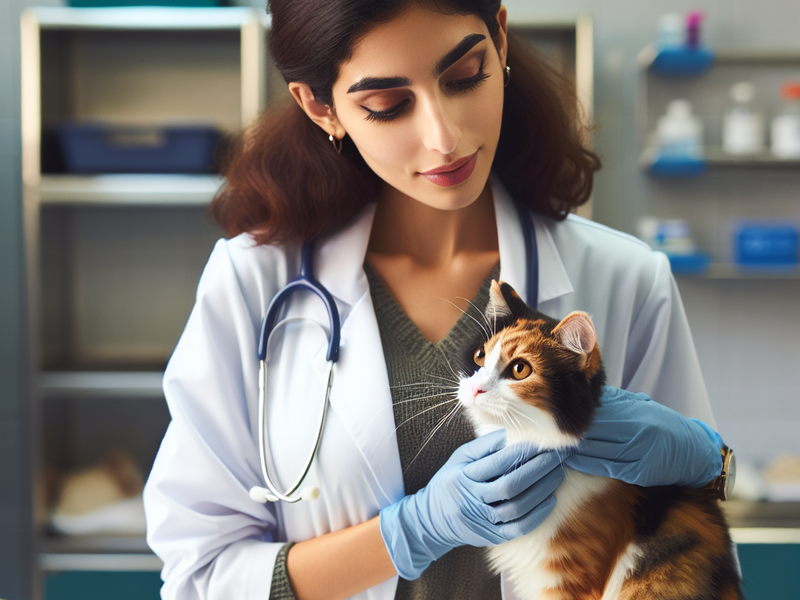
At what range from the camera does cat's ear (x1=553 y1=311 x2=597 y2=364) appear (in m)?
0.55

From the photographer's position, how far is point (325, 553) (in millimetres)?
792

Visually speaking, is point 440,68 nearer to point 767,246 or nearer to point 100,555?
point 767,246

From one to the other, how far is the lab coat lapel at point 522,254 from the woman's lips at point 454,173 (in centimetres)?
16

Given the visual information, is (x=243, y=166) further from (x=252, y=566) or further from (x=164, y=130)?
(x=164, y=130)

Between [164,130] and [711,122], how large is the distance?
1.90 metres

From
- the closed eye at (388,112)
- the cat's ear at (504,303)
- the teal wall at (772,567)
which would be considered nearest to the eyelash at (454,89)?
the closed eye at (388,112)

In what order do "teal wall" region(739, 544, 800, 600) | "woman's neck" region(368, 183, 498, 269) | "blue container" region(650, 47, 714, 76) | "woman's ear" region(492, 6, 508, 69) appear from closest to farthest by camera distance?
"woman's ear" region(492, 6, 508, 69) → "woman's neck" region(368, 183, 498, 269) → "teal wall" region(739, 544, 800, 600) → "blue container" region(650, 47, 714, 76)

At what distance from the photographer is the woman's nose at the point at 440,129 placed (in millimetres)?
699

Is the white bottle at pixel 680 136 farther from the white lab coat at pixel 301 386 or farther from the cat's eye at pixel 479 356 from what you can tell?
the cat's eye at pixel 479 356

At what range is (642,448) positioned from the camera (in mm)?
644

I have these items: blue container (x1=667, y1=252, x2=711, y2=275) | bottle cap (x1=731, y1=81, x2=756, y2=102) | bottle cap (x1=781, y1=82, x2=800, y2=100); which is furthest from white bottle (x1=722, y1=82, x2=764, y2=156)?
blue container (x1=667, y1=252, x2=711, y2=275)

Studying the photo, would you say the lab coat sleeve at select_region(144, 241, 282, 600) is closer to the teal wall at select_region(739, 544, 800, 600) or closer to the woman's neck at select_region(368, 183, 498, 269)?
the woman's neck at select_region(368, 183, 498, 269)

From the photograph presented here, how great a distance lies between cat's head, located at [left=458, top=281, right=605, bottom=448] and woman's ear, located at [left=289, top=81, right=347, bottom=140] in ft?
1.31

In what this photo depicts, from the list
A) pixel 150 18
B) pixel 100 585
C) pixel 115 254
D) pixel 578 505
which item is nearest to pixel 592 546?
pixel 578 505
